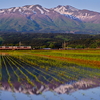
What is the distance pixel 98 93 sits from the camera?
59.0ft

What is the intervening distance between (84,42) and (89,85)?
177 m

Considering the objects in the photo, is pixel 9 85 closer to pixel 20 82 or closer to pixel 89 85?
pixel 20 82

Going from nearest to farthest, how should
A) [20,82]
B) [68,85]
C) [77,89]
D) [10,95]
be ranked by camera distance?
[10,95], [77,89], [68,85], [20,82]

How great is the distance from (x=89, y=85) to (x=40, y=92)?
4486mm

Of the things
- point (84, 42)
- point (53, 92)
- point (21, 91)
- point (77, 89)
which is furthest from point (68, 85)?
point (84, 42)

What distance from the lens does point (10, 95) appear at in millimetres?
17484

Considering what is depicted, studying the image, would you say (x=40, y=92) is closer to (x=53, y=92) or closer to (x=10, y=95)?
(x=53, y=92)

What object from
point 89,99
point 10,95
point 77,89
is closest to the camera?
point 89,99

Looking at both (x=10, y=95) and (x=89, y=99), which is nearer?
(x=89, y=99)

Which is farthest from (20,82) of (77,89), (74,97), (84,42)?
(84,42)

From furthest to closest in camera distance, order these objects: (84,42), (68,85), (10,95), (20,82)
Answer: (84,42) → (20,82) → (68,85) → (10,95)

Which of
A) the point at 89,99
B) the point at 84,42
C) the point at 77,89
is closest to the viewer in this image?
the point at 89,99

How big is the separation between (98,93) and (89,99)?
72.9 inches

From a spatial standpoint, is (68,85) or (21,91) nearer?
(21,91)
